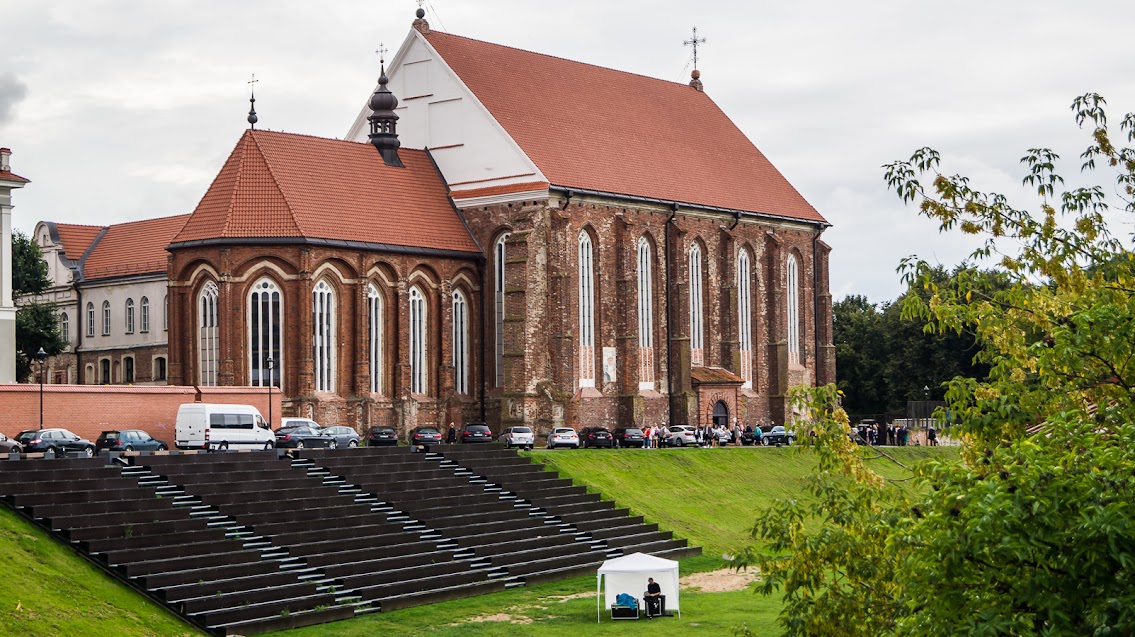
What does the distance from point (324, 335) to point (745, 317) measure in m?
24.8

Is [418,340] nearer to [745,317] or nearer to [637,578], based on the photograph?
[745,317]

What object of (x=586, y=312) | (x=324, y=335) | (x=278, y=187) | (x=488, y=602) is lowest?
(x=488, y=602)

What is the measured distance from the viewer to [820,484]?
17.0m

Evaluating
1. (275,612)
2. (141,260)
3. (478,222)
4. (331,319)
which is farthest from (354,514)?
(141,260)

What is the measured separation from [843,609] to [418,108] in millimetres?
54261

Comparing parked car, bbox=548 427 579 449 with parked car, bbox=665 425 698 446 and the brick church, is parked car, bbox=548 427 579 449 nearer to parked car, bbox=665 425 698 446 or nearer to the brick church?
the brick church

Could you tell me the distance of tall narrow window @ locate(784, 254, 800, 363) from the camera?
3081 inches

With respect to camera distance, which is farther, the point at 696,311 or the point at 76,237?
the point at 76,237

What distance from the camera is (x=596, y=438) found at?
6006 cm

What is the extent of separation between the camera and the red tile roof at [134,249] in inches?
2815

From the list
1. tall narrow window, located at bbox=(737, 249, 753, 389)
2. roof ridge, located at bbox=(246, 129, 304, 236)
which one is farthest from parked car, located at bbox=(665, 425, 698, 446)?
roof ridge, located at bbox=(246, 129, 304, 236)

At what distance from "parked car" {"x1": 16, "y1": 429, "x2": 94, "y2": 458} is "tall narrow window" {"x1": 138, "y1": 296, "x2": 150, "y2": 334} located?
84.4 ft

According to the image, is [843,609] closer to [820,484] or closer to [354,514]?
[820,484]

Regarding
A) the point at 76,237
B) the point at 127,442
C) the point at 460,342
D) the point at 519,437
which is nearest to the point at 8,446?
the point at 127,442
